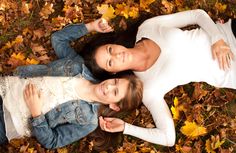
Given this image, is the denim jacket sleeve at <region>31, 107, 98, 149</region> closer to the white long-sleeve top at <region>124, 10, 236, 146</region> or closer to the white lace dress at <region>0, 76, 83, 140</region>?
the white lace dress at <region>0, 76, 83, 140</region>

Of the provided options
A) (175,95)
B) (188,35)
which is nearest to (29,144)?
(175,95)

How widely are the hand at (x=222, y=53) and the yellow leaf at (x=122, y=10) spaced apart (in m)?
1.04

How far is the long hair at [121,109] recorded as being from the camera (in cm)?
355

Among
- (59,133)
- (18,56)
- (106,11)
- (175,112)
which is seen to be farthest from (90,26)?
(175,112)

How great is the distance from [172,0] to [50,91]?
1.72 meters

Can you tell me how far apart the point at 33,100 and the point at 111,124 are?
2.34 ft

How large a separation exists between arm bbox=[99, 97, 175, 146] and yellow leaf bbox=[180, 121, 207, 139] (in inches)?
14.5

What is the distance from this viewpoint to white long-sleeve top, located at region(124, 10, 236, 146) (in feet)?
12.1

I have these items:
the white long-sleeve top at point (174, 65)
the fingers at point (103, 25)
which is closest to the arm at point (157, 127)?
the white long-sleeve top at point (174, 65)

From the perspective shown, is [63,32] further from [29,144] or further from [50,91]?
[29,144]

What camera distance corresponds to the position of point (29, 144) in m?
3.97

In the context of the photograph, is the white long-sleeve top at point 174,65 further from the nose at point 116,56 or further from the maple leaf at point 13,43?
the maple leaf at point 13,43

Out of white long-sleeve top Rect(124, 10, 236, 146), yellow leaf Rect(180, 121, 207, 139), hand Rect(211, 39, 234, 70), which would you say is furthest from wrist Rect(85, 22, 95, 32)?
yellow leaf Rect(180, 121, 207, 139)

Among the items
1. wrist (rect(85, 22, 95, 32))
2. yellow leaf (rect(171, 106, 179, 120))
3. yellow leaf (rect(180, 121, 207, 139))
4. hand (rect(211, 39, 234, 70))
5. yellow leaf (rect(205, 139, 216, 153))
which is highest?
wrist (rect(85, 22, 95, 32))
